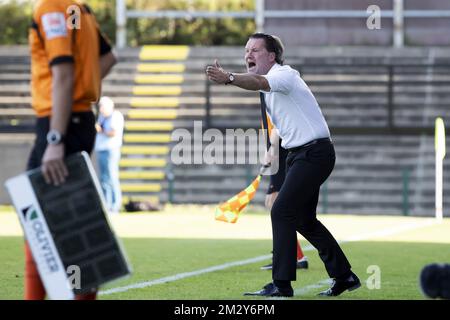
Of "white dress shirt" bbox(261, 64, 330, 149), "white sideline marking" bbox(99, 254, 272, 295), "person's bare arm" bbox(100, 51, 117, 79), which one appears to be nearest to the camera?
"person's bare arm" bbox(100, 51, 117, 79)

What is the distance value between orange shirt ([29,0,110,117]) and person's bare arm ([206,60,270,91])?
4.40ft

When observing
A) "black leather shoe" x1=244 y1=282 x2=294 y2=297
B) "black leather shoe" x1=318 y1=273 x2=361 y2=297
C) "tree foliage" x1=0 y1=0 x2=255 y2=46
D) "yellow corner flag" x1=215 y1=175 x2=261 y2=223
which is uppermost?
"tree foliage" x1=0 y1=0 x2=255 y2=46

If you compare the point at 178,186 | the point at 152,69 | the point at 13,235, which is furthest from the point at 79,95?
the point at 152,69

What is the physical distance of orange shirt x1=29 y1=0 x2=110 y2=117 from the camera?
6383 mm

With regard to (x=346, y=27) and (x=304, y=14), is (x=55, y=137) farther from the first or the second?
(x=346, y=27)

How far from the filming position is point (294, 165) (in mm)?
9164

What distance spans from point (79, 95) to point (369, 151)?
1880 cm

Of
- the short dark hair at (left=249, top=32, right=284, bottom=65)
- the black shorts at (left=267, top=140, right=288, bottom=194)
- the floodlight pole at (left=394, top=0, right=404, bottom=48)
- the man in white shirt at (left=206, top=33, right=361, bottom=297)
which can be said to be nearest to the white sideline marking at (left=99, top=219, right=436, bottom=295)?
the man in white shirt at (left=206, top=33, right=361, bottom=297)

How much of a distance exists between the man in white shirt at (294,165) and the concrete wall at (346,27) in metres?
18.9

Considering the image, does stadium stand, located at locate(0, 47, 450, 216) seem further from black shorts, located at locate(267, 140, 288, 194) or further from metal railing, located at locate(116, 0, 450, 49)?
black shorts, located at locate(267, 140, 288, 194)

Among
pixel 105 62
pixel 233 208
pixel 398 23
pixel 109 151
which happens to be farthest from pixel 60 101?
pixel 398 23

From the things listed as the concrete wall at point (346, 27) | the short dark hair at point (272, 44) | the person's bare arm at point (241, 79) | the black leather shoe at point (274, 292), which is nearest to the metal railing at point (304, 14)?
A: the concrete wall at point (346, 27)

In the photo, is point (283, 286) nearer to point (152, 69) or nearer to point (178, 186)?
point (178, 186)

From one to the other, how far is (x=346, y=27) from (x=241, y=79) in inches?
806
